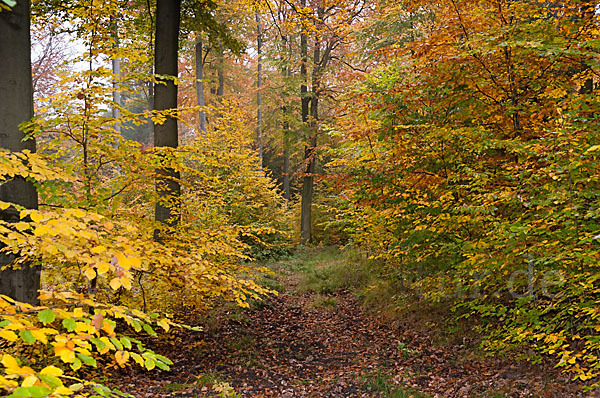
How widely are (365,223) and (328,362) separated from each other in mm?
2938

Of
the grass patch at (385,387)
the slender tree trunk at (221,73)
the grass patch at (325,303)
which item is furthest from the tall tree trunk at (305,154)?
the grass patch at (385,387)

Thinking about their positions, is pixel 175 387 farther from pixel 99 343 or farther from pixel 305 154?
pixel 305 154

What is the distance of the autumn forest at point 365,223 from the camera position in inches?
140

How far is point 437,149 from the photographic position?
226 inches

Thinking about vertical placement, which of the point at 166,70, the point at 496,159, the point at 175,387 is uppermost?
the point at 166,70

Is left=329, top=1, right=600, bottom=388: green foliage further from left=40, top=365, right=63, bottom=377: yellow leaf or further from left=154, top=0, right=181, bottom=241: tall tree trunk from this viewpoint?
left=40, top=365, right=63, bottom=377: yellow leaf

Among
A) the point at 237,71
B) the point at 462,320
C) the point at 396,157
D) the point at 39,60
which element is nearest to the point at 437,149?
the point at 396,157

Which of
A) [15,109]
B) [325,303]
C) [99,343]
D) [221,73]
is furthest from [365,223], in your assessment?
[221,73]

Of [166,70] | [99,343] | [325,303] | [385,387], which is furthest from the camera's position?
[325,303]

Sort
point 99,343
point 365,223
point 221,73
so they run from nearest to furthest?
point 99,343, point 365,223, point 221,73

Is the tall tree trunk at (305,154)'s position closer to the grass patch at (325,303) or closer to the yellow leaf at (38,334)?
the grass patch at (325,303)

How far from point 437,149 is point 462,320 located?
11.0 feet

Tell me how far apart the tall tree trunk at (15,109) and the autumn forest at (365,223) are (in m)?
0.02

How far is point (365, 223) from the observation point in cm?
790
